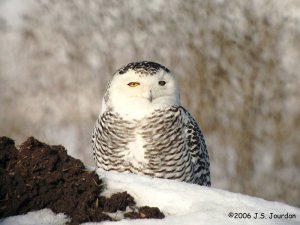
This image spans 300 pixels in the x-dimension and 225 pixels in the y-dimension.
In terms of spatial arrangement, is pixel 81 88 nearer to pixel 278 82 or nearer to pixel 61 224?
pixel 278 82

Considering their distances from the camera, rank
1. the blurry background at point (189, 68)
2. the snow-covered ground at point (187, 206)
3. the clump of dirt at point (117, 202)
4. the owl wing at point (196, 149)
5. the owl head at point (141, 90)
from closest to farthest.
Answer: the snow-covered ground at point (187, 206) → the clump of dirt at point (117, 202) → the owl head at point (141, 90) → the owl wing at point (196, 149) → the blurry background at point (189, 68)

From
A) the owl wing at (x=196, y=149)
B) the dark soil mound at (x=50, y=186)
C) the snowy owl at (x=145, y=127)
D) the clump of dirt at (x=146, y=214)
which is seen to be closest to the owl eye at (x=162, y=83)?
the snowy owl at (x=145, y=127)

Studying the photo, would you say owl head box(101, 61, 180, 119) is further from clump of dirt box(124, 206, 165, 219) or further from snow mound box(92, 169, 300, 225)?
clump of dirt box(124, 206, 165, 219)

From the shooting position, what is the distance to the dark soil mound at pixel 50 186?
10.6 ft

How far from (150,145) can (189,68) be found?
154 inches

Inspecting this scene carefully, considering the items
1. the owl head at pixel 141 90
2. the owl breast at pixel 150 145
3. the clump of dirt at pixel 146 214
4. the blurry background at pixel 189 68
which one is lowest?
the clump of dirt at pixel 146 214

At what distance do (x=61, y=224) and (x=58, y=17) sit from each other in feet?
19.4

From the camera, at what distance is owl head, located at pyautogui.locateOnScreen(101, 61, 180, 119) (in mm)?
4934

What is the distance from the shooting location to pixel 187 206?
3342mm

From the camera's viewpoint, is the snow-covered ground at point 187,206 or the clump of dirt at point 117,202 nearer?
the snow-covered ground at point 187,206

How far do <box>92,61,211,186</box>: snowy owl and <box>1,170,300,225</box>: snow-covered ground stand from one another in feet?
4.58

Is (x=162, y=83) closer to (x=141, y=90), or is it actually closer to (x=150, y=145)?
(x=141, y=90)

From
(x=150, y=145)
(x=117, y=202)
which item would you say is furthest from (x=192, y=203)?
(x=150, y=145)

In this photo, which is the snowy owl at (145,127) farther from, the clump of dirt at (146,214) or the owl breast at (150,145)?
the clump of dirt at (146,214)
